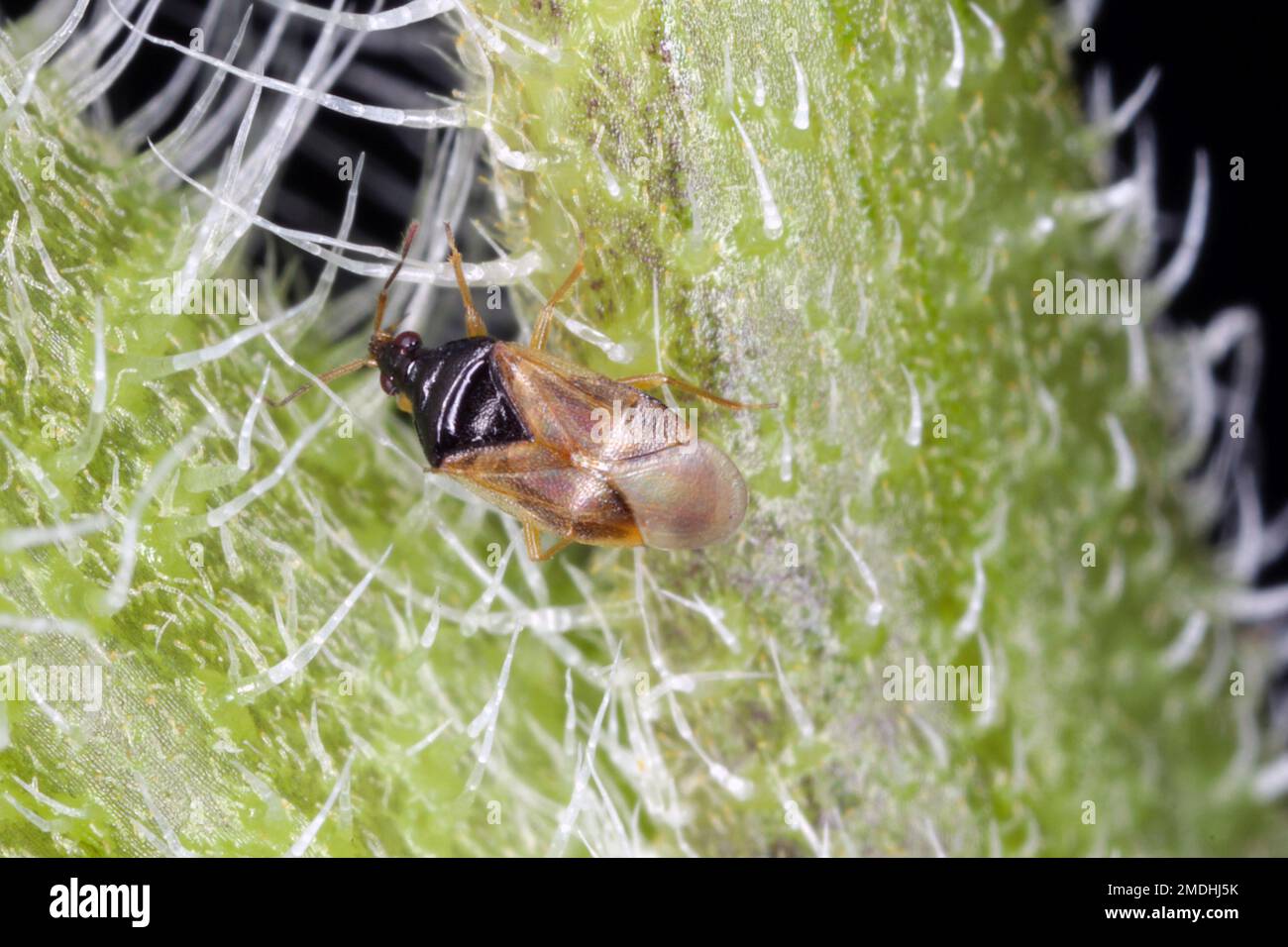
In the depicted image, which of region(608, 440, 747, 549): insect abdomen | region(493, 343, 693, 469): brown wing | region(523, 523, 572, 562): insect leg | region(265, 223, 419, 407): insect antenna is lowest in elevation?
region(523, 523, 572, 562): insect leg

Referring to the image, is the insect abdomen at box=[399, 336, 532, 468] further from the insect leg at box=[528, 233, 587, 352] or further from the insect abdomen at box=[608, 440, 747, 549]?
the insect abdomen at box=[608, 440, 747, 549]

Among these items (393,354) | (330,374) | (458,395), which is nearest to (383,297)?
(393,354)

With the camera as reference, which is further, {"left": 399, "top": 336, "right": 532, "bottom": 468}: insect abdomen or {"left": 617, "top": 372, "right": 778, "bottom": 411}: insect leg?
{"left": 399, "top": 336, "right": 532, "bottom": 468}: insect abdomen

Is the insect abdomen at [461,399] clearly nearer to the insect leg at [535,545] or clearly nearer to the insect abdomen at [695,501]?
the insect leg at [535,545]

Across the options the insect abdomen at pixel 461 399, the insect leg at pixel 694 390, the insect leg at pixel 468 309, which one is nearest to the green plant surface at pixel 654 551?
the insect leg at pixel 694 390

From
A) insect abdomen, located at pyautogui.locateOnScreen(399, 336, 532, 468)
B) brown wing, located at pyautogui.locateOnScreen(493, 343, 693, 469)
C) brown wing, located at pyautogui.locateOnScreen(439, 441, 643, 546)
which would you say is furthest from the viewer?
insect abdomen, located at pyautogui.locateOnScreen(399, 336, 532, 468)

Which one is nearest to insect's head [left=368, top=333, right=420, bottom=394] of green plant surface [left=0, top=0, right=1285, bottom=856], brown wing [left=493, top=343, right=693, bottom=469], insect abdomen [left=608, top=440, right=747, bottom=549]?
green plant surface [left=0, top=0, right=1285, bottom=856]

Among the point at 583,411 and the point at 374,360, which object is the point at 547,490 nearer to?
the point at 583,411
